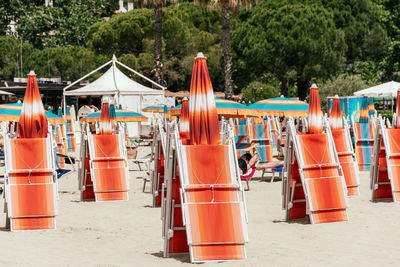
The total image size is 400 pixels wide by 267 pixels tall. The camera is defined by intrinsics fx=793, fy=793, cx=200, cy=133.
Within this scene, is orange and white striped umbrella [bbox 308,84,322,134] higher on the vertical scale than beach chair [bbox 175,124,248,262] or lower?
higher

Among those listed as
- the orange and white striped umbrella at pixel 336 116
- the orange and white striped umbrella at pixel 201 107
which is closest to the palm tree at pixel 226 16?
the orange and white striped umbrella at pixel 336 116

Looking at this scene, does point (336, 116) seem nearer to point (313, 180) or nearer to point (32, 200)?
point (313, 180)

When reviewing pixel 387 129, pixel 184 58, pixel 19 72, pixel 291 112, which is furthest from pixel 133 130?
A: pixel 19 72

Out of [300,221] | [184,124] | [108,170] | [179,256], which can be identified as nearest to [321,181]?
[300,221]

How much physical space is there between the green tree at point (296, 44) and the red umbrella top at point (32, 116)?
40006 mm

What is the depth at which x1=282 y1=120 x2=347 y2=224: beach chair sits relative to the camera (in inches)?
406

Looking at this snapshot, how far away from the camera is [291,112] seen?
22.2 meters

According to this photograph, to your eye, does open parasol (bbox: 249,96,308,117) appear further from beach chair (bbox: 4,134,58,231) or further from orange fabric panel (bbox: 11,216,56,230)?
orange fabric panel (bbox: 11,216,56,230)

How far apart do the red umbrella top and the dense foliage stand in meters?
34.6

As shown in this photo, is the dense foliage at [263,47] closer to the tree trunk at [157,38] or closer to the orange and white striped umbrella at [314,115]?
the tree trunk at [157,38]

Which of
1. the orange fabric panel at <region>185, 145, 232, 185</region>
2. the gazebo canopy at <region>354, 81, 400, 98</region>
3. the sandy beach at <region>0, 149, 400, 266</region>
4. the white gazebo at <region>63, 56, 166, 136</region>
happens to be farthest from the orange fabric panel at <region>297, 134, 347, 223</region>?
the white gazebo at <region>63, 56, 166, 136</region>

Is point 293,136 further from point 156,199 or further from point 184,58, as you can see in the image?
point 184,58

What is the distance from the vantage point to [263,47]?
165 ft

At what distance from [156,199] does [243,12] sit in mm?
45213
